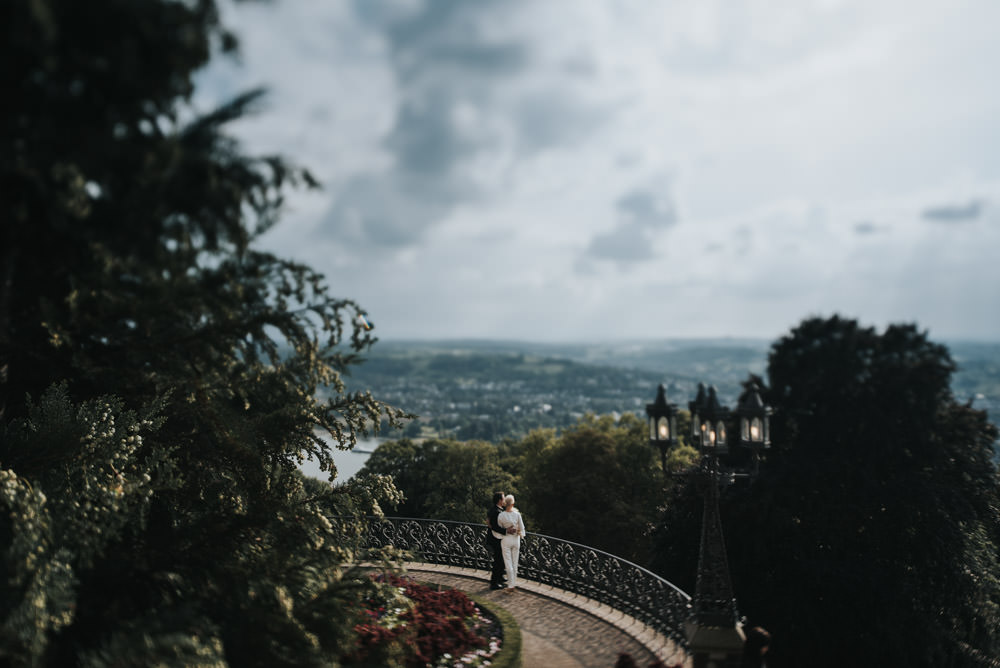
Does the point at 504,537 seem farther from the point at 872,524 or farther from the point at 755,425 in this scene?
the point at 872,524

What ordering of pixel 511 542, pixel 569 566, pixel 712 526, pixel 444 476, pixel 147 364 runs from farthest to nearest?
pixel 444 476 → pixel 569 566 → pixel 511 542 → pixel 712 526 → pixel 147 364

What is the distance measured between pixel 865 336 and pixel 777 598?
10.8 metres

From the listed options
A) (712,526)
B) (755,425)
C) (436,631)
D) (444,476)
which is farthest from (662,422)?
(444,476)

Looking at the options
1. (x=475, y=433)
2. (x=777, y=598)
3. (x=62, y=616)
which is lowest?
(x=475, y=433)

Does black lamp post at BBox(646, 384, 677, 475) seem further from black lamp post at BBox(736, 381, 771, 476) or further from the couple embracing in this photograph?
the couple embracing

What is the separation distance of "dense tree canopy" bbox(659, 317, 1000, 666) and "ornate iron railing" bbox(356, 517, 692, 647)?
386 inches

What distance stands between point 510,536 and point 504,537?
0.13 metres

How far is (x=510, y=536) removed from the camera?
12.6 metres

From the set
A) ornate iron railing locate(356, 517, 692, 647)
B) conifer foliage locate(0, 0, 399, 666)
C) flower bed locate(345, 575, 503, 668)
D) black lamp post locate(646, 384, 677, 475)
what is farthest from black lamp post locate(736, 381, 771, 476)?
conifer foliage locate(0, 0, 399, 666)

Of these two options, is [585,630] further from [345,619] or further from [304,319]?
[304,319]

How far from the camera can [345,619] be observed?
21.9ft

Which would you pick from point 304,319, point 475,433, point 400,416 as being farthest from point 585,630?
point 475,433

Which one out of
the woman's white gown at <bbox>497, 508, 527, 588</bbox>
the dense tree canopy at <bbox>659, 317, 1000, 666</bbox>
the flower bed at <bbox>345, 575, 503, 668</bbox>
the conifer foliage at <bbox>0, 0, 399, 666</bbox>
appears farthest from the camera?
the dense tree canopy at <bbox>659, 317, 1000, 666</bbox>

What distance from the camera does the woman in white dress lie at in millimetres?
12438
